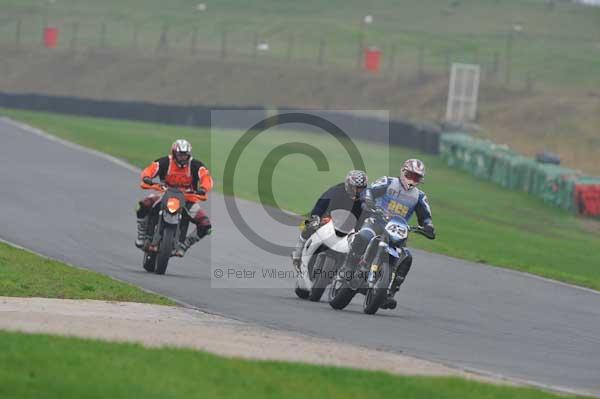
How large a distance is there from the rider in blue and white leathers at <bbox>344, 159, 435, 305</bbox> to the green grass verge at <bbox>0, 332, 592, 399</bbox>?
4.47 metres

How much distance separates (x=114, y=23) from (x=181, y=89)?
17.5m

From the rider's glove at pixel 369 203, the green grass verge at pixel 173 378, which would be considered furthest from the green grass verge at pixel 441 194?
the green grass verge at pixel 173 378

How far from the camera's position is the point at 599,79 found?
6738cm

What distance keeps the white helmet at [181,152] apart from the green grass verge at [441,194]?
6.92m

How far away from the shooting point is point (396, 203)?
1497 centimetres

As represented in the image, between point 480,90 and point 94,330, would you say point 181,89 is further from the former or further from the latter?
A: point 94,330

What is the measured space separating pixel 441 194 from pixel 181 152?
19.4m

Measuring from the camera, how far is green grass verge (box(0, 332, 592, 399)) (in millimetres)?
8945

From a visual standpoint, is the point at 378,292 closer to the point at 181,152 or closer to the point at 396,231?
the point at 396,231

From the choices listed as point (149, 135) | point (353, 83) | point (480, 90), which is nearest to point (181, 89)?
point (353, 83)

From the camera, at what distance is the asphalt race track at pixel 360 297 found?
1270cm

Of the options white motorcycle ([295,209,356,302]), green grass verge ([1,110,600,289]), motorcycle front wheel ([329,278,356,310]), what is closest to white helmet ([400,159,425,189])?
white motorcycle ([295,209,356,302])

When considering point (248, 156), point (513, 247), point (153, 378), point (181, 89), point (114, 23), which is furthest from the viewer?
point (114, 23)

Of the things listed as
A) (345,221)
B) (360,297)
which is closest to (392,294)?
(345,221)
